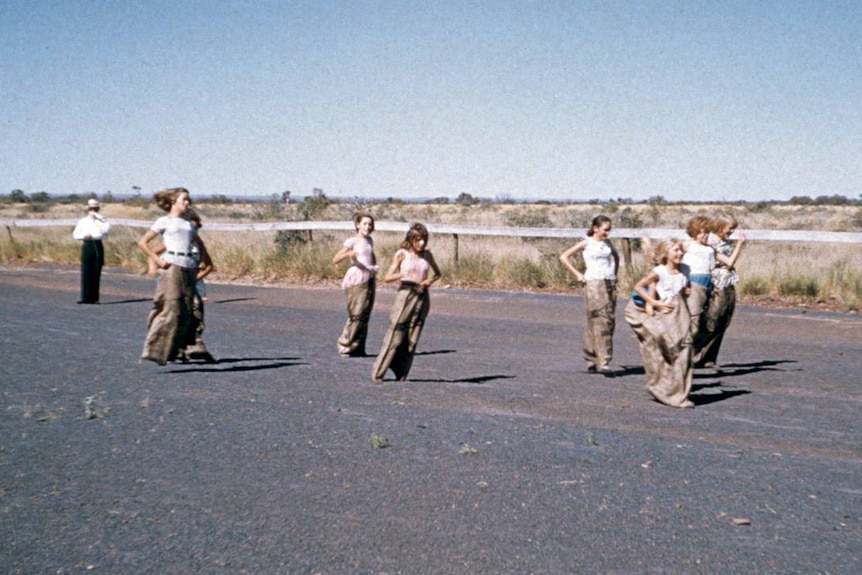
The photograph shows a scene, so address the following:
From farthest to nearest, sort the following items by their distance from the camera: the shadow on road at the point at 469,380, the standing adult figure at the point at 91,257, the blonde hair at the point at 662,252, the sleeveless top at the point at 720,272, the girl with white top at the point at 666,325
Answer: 1. the standing adult figure at the point at 91,257
2. the sleeveless top at the point at 720,272
3. the shadow on road at the point at 469,380
4. the blonde hair at the point at 662,252
5. the girl with white top at the point at 666,325

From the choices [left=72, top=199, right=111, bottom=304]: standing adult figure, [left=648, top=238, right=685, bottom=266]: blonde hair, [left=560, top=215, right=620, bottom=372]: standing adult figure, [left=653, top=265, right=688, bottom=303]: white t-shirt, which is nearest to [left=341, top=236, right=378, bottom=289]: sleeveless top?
[left=560, top=215, right=620, bottom=372]: standing adult figure

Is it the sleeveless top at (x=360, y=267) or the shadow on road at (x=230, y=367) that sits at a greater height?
the sleeveless top at (x=360, y=267)

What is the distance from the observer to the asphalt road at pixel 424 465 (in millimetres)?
4613

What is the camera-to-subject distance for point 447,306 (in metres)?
16.3

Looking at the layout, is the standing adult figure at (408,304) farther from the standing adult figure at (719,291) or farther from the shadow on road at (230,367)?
the standing adult figure at (719,291)

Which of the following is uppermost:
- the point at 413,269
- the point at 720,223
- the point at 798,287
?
the point at 720,223

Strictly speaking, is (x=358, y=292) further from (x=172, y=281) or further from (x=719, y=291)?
(x=719, y=291)

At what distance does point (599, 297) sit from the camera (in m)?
9.66

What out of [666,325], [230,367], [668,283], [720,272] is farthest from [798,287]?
[230,367]

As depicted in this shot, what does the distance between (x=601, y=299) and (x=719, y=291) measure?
53.8 inches

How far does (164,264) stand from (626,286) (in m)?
10.8

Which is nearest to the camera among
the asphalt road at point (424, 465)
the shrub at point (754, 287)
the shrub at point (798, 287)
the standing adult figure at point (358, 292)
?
the asphalt road at point (424, 465)

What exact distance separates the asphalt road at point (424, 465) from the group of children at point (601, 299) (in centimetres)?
31

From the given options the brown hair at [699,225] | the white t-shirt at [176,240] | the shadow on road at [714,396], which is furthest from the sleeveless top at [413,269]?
the brown hair at [699,225]
